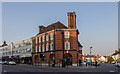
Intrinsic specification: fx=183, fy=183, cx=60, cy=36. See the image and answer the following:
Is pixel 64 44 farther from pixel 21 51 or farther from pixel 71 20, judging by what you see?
pixel 21 51

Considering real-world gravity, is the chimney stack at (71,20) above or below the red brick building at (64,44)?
above

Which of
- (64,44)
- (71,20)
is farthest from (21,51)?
(71,20)

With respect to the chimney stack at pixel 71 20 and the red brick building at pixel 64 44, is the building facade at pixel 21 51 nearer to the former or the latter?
the red brick building at pixel 64 44

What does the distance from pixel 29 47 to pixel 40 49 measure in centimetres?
1203

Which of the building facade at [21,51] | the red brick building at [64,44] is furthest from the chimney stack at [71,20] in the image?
the building facade at [21,51]

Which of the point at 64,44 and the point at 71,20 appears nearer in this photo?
the point at 64,44

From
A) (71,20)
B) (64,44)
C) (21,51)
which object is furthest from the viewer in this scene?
(21,51)

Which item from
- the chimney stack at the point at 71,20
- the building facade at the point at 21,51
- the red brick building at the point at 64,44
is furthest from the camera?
the building facade at the point at 21,51

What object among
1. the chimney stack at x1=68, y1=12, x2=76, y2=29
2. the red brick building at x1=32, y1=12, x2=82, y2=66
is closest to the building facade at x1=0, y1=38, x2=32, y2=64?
the red brick building at x1=32, y1=12, x2=82, y2=66

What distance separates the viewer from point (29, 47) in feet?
243

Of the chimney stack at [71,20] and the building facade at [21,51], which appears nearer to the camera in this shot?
the chimney stack at [71,20]

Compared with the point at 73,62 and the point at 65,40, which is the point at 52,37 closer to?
the point at 65,40

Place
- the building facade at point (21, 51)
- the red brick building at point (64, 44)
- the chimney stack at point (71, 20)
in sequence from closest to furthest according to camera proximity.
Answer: the red brick building at point (64, 44)
the chimney stack at point (71, 20)
the building facade at point (21, 51)

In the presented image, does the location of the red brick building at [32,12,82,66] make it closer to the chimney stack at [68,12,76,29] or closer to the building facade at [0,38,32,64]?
the chimney stack at [68,12,76,29]
